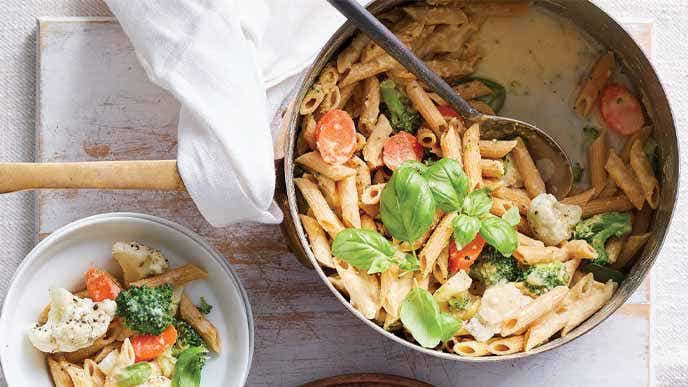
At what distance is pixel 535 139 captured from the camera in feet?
5.69

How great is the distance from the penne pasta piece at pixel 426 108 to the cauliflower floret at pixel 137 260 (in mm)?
605

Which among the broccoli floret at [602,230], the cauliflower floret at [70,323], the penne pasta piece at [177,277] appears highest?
the broccoli floret at [602,230]

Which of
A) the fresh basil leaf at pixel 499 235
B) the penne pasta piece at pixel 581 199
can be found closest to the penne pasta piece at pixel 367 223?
the fresh basil leaf at pixel 499 235

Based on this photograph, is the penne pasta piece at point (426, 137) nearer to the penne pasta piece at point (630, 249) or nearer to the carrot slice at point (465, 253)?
the carrot slice at point (465, 253)

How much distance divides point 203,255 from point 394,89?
51 cm

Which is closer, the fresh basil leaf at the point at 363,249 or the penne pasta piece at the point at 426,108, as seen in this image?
the fresh basil leaf at the point at 363,249

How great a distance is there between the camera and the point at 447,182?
159 cm

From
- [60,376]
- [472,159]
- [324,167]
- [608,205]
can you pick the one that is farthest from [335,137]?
[60,376]

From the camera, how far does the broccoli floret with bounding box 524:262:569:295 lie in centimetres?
165

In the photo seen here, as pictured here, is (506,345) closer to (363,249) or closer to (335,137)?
(363,249)

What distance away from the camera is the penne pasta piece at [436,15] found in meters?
1.68

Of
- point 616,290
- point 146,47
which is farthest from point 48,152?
point 616,290

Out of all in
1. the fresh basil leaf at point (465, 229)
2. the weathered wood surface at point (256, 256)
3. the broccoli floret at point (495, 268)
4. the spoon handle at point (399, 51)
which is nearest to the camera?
the spoon handle at point (399, 51)

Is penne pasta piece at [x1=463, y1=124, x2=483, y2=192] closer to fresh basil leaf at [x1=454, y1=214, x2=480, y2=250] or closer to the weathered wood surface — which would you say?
fresh basil leaf at [x1=454, y1=214, x2=480, y2=250]
